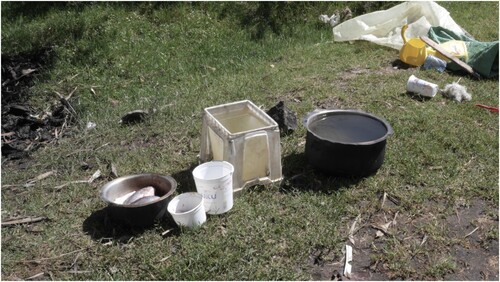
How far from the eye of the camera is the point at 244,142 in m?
3.62

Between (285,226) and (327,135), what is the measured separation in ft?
2.81

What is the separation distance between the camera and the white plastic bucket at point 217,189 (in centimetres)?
341

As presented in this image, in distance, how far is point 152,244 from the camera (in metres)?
3.27

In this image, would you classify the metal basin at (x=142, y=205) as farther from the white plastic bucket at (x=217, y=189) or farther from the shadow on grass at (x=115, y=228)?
the white plastic bucket at (x=217, y=189)

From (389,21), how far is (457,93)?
218cm

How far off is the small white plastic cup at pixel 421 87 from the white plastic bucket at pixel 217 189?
2.68m

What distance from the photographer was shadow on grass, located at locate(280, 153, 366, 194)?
3814 millimetres

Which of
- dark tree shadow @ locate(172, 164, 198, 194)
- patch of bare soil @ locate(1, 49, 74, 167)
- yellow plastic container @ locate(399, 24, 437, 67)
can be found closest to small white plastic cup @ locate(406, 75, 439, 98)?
yellow plastic container @ locate(399, 24, 437, 67)

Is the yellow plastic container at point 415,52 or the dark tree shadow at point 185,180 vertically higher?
the yellow plastic container at point 415,52

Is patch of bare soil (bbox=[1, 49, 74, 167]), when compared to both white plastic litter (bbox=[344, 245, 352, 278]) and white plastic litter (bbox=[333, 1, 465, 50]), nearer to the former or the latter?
white plastic litter (bbox=[344, 245, 352, 278])

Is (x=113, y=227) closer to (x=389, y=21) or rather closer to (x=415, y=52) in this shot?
(x=415, y=52)

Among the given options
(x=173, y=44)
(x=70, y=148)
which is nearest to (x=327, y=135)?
(x=70, y=148)

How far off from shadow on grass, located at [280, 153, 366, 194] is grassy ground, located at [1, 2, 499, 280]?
0.05 ft

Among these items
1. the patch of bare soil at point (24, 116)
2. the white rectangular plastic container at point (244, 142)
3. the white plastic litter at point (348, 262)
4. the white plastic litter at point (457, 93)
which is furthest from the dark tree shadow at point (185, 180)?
the white plastic litter at point (457, 93)
